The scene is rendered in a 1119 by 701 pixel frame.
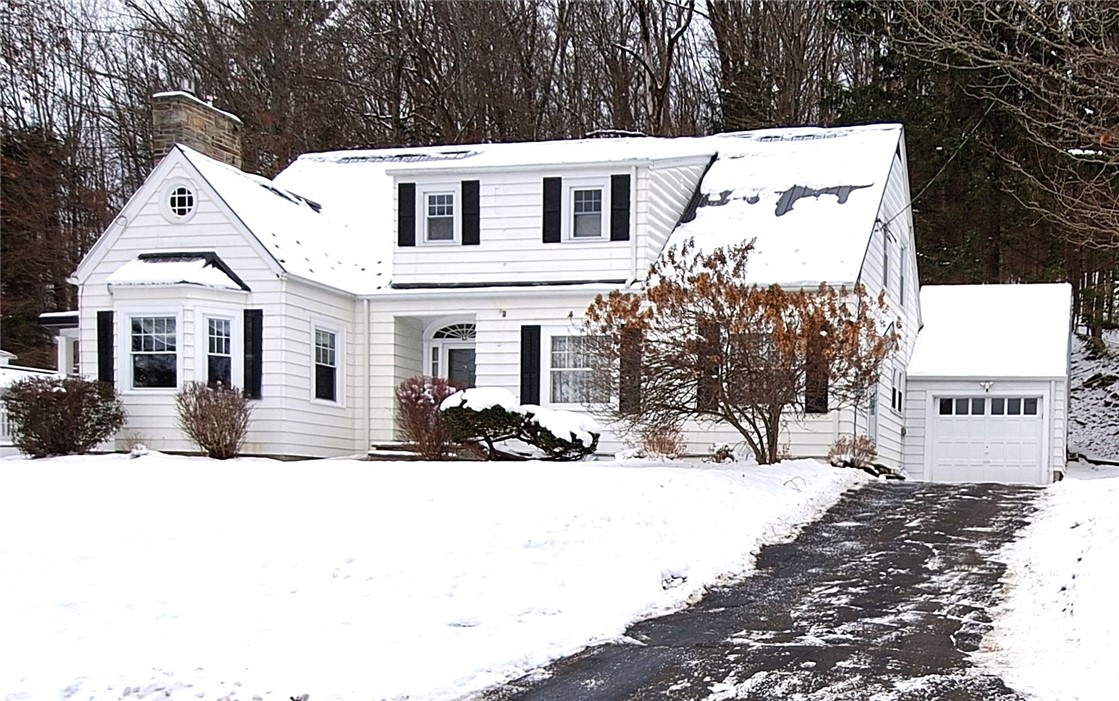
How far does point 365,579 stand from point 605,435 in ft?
34.9

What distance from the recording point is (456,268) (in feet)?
64.3

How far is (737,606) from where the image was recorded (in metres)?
8.62

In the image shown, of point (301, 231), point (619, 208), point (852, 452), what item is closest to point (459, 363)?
point (301, 231)

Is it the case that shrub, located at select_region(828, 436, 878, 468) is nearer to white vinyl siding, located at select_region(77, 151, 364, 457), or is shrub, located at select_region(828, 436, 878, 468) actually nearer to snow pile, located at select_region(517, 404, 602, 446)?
snow pile, located at select_region(517, 404, 602, 446)

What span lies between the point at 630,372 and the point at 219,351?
23.7 ft

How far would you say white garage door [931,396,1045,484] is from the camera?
21.2m

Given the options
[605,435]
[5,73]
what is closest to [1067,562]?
[605,435]

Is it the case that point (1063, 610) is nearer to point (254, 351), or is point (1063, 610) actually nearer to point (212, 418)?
point (212, 418)

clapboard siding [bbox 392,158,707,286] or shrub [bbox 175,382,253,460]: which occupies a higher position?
clapboard siding [bbox 392,158,707,286]

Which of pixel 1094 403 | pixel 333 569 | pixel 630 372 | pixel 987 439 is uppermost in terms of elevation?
pixel 630 372

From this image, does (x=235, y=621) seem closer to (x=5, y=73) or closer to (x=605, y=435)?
(x=605, y=435)

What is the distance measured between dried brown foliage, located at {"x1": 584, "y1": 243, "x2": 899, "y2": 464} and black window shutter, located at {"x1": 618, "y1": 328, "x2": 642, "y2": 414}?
0.05 feet

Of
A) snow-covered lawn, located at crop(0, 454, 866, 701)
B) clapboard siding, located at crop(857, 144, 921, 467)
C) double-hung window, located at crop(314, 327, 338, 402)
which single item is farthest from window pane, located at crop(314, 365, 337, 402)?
clapboard siding, located at crop(857, 144, 921, 467)

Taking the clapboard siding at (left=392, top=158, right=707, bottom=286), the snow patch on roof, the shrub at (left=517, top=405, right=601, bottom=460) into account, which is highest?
the clapboard siding at (left=392, top=158, right=707, bottom=286)
